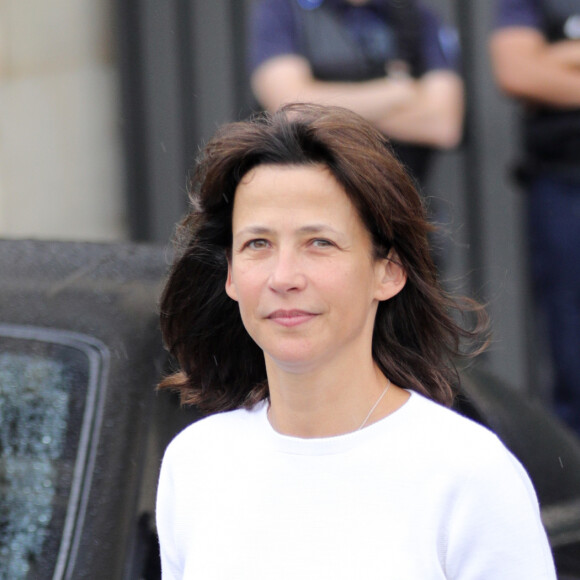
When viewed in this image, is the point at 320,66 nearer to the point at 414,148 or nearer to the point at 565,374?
the point at 414,148

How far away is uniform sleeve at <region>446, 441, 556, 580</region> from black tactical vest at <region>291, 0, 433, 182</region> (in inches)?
96.0

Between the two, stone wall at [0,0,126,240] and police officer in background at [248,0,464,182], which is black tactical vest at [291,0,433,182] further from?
stone wall at [0,0,126,240]

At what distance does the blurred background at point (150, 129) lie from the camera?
18.3ft

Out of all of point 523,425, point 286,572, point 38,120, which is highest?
point 38,120

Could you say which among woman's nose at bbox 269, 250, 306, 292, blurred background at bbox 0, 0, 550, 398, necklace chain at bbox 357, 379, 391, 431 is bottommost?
necklace chain at bbox 357, 379, 391, 431

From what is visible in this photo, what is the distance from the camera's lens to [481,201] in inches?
221

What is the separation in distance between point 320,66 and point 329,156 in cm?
245

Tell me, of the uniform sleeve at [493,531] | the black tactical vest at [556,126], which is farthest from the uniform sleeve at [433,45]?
the uniform sleeve at [493,531]

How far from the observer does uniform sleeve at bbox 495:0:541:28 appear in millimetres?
4078

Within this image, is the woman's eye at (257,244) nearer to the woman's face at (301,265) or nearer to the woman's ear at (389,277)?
the woman's face at (301,265)

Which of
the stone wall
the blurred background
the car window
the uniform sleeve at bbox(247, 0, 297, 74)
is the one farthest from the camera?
the stone wall

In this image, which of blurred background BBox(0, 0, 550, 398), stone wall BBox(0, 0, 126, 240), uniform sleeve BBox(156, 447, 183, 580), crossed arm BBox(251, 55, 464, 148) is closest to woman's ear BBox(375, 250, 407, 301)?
uniform sleeve BBox(156, 447, 183, 580)

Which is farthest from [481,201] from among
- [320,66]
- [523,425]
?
[523,425]

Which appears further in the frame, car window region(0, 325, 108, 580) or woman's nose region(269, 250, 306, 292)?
car window region(0, 325, 108, 580)
